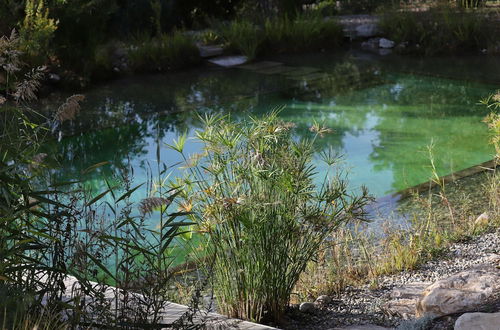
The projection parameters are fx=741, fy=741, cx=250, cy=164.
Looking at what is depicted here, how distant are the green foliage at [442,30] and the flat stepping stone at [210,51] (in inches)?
117

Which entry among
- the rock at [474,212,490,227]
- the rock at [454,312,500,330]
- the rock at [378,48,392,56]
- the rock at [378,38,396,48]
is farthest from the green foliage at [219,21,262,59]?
the rock at [454,312,500,330]

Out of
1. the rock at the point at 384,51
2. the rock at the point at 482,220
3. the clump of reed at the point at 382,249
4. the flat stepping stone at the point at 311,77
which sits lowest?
the clump of reed at the point at 382,249

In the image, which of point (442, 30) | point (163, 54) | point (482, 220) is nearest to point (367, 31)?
point (442, 30)

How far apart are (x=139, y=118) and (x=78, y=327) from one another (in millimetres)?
5839

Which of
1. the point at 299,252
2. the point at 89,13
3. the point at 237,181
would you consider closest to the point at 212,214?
the point at 237,181

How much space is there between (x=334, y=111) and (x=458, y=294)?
5.51 metres

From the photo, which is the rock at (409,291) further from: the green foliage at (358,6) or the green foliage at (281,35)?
the green foliage at (358,6)

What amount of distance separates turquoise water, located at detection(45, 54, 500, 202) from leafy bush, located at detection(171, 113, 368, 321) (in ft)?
7.76

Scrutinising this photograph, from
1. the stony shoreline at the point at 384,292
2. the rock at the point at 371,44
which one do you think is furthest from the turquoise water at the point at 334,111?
the stony shoreline at the point at 384,292

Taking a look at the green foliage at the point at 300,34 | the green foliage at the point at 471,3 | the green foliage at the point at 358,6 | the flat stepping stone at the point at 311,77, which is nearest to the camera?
the flat stepping stone at the point at 311,77

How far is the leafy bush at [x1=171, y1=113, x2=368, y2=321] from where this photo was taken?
3.20 m

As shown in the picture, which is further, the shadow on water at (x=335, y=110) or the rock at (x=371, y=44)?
the rock at (x=371, y=44)

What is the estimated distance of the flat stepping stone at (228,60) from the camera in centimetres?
1112

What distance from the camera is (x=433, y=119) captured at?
26.7 feet
